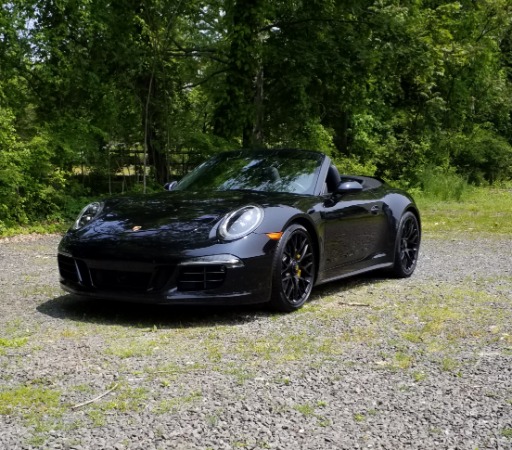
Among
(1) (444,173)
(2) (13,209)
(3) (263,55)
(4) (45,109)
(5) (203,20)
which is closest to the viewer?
(2) (13,209)

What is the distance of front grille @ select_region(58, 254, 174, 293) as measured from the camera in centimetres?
523

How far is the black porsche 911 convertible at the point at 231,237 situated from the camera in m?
5.24

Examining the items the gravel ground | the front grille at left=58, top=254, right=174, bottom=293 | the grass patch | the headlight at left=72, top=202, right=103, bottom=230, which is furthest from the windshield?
the grass patch

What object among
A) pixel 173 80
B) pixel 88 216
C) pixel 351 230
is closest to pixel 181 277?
pixel 88 216

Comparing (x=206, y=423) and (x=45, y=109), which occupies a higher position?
(x=45, y=109)

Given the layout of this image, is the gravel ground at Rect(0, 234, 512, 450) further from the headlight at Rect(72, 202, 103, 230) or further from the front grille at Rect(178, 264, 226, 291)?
the headlight at Rect(72, 202, 103, 230)

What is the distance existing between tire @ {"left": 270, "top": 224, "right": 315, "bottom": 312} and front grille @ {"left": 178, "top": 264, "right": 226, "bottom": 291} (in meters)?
0.49

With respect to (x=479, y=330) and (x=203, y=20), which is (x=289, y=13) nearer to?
(x=203, y=20)

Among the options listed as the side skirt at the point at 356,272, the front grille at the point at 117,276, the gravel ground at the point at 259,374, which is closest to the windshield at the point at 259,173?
the side skirt at the point at 356,272

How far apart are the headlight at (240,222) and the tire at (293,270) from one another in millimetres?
257

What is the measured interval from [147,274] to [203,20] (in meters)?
12.0

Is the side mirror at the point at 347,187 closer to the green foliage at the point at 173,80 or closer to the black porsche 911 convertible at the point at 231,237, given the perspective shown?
the black porsche 911 convertible at the point at 231,237

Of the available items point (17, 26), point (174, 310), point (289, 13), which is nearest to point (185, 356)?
point (174, 310)

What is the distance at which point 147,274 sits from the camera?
527 centimetres
